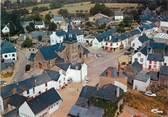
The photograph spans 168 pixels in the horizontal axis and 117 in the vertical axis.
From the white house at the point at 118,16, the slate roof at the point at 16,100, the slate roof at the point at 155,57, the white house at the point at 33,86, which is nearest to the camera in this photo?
the slate roof at the point at 16,100

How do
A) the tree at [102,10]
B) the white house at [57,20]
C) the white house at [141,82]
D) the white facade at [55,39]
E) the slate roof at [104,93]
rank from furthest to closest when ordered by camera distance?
1. the tree at [102,10]
2. the white house at [57,20]
3. the white facade at [55,39]
4. the white house at [141,82]
5. the slate roof at [104,93]

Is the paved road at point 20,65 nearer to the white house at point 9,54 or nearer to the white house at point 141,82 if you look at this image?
the white house at point 9,54

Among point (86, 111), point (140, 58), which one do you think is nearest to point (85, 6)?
point (140, 58)

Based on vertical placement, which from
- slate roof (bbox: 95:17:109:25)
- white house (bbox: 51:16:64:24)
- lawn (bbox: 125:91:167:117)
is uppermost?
white house (bbox: 51:16:64:24)

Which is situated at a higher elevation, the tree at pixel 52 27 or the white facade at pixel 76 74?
the tree at pixel 52 27

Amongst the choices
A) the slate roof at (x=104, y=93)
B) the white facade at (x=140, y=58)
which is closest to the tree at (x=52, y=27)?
the white facade at (x=140, y=58)

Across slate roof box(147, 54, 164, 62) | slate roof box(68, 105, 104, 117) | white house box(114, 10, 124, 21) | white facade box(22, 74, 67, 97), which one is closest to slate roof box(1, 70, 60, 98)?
white facade box(22, 74, 67, 97)

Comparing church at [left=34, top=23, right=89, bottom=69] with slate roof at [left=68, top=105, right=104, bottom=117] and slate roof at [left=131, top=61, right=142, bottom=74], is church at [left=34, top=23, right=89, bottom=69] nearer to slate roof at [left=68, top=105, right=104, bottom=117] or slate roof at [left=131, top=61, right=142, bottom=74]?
slate roof at [left=131, top=61, right=142, bottom=74]

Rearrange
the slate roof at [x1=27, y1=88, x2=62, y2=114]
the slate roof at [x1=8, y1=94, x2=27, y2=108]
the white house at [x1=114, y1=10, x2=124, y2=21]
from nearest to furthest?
the slate roof at [x1=27, y1=88, x2=62, y2=114]
the slate roof at [x1=8, y1=94, x2=27, y2=108]
the white house at [x1=114, y1=10, x2=124, y2=21]

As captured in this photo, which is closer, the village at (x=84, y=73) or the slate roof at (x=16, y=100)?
the village at (x=84, y=73)
